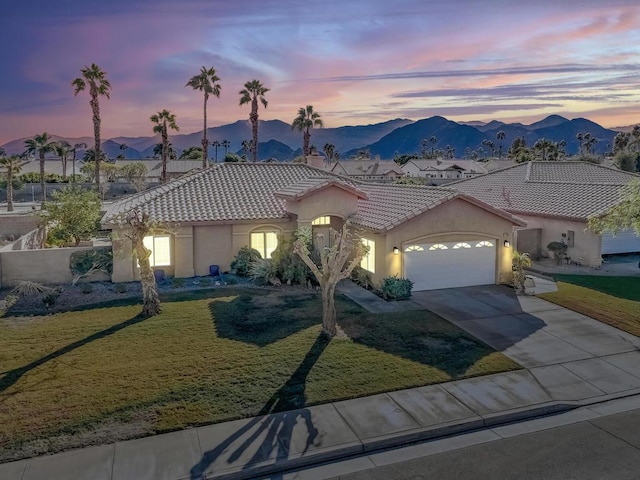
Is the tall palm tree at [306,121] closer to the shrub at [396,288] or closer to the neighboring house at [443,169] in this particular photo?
the neighboring house at [443,169]

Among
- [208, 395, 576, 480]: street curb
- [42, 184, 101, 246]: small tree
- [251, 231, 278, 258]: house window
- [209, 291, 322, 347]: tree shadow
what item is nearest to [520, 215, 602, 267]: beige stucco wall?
[209, 291, 322, 347]: tree shadow

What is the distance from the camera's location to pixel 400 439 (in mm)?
9680

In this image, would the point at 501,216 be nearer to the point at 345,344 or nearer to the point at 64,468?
the point at 345,344

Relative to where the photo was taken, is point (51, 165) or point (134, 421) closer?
point (134, 421)

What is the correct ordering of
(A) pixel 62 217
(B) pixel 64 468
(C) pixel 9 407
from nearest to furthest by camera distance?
(B) pixel 64 468 < (C) pixel 9 407 < (A) pixel 62 217

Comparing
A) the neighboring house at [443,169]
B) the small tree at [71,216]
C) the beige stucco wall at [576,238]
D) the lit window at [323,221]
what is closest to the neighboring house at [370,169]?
the neighboring house at [443,169]

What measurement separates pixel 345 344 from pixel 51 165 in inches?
4953

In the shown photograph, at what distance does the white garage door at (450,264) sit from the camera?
816 inches

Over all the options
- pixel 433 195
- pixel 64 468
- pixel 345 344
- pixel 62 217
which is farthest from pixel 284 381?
pixel 62 217

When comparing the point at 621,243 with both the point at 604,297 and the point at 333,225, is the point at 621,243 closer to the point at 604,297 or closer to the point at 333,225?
the point at 604,297

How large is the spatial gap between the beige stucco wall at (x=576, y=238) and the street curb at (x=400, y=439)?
16.7 metres

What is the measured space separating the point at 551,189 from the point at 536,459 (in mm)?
26593

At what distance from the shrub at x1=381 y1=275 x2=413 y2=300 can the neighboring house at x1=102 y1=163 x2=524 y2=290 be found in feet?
2.35

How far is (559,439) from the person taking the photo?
9789 mm
